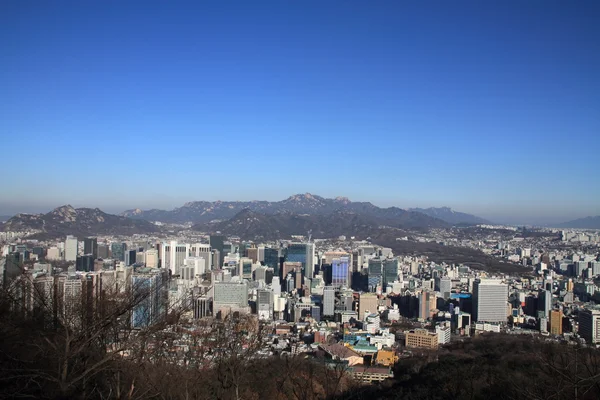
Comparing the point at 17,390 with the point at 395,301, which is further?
the point at 395,301

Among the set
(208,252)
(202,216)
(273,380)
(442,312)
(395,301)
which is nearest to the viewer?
(273,380)

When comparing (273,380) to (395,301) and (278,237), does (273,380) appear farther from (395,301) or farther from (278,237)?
(278,237)

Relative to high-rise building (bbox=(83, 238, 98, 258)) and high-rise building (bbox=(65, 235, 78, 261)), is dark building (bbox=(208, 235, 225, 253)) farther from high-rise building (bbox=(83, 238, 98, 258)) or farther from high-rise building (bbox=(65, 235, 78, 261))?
high-rise building (bbox=(65, 235, 78, 261))

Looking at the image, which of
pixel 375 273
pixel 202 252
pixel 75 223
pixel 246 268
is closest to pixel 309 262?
pixel 246 268

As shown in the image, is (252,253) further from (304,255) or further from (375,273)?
(375,273)

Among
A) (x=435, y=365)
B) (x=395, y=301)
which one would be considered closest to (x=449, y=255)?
(x=395, y=301)

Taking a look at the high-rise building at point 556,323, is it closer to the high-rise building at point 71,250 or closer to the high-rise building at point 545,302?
the high-rise building at point 545,302
